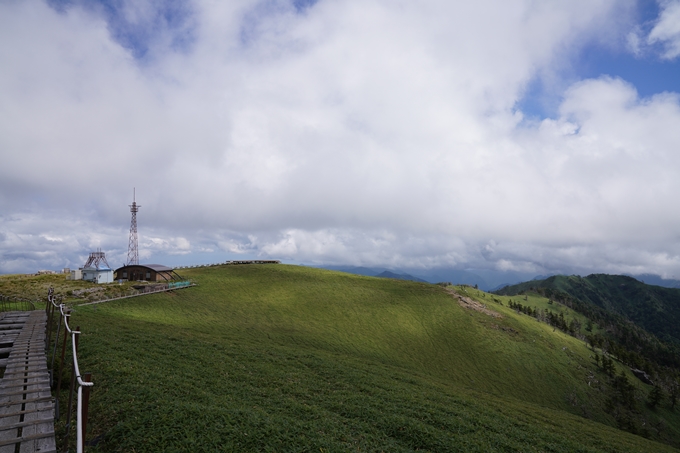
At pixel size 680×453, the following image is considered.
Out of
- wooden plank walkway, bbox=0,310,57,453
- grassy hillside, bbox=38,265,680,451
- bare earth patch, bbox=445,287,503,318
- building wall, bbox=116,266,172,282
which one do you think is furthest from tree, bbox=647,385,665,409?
building wall, bbox=116,266,172,282

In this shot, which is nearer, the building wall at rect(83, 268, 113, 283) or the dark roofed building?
the building wall at rect(83, 268, 113, 283)

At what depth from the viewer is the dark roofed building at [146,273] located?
76.6m

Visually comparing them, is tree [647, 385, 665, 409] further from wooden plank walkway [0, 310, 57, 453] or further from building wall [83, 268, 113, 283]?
building wall [83, 268, 113, 283]

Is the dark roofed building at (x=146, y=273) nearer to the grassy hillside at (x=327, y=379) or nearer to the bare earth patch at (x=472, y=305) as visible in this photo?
the grassy hillside at (x=327, y=379)

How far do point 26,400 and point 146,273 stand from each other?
249 ft

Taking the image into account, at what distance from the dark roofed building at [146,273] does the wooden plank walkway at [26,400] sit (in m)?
62.5

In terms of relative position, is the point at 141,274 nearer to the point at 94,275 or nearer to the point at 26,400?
the point at 94,275

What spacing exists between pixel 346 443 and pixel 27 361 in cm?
1587

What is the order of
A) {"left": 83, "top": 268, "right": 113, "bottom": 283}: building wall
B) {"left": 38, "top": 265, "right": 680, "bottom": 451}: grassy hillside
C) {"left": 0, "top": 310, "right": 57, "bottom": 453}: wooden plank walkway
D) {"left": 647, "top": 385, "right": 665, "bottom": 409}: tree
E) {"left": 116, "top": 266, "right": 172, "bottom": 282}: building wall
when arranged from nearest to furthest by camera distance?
{"left": 0, "top": 310, "right": 57, "bottom": 453}: wooden plank walkway → {"left": 38, "top": 265, "right": 680, "bottom": 451}: grassy hillside → {"left": 647, "top": 385, "right": 665, "bottom": 409}: tree → {"left": 83, "top": 268, "right": 113, "bottom": 283}: building wall → {"left": 116, "top": 266, "right": 172, "bottom": 282}: building wall

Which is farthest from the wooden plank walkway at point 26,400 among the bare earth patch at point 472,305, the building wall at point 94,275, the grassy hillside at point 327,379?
the bare earth patch at point 472,305

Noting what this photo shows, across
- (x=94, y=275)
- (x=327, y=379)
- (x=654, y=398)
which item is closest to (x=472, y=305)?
(x=654, y=398)

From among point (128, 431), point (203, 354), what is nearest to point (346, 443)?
point (128, 431)

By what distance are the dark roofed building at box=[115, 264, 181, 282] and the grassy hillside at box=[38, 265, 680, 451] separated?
13203 mm

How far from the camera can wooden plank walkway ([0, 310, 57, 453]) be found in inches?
367
